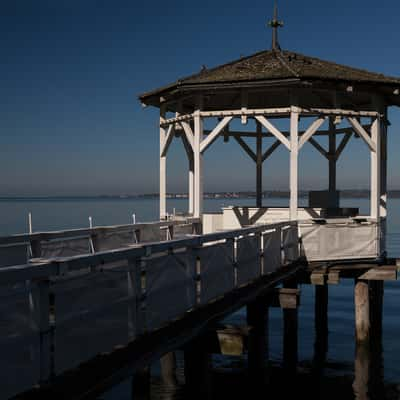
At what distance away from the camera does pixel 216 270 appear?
9.71 metres

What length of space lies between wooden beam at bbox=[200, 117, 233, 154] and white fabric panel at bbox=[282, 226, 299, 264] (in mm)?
2906

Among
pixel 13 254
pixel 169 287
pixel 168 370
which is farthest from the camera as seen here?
pixel 168 370

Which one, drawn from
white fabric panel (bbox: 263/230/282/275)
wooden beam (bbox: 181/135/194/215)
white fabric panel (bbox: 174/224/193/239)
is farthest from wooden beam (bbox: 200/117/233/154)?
white fabric panel (bbox: 263/230/282/275)

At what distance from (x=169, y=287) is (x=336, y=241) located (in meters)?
7.84

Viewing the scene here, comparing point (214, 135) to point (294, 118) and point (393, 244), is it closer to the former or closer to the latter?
point (294, 118)

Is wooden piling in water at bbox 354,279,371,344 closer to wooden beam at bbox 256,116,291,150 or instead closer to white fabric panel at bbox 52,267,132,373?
wooden beam at bbox 256,116,291,150

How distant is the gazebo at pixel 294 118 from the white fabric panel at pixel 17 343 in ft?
33.1

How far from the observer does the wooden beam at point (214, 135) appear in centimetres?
1500

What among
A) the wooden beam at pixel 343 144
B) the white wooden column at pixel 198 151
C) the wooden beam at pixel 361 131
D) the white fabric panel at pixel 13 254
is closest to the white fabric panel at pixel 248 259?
the white fabric panel at pixel 13 254

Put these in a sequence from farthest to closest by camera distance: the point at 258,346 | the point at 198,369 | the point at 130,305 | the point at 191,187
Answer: the point at 191,187 → the point at 258,346 → the point at 198,369 → the point at 130,305

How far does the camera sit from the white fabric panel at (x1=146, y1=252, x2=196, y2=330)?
7566mm

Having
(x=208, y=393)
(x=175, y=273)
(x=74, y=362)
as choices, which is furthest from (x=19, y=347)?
(x=208, y=393)

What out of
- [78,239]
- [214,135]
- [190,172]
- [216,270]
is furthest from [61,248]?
[190,172]

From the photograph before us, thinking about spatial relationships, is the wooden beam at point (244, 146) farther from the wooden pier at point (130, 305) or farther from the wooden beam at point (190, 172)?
the wooden pier at point (130, 305)
